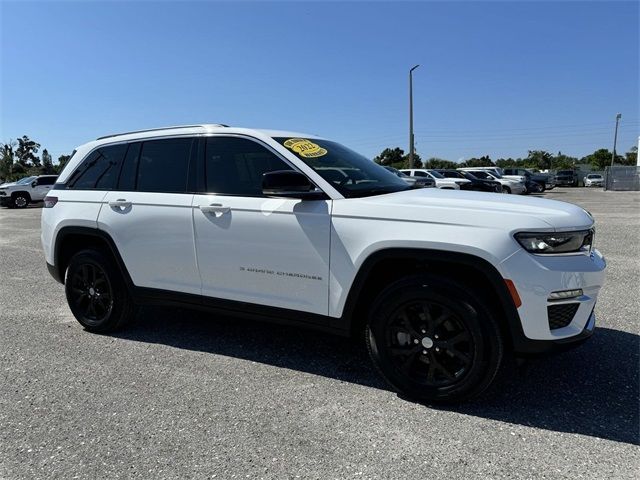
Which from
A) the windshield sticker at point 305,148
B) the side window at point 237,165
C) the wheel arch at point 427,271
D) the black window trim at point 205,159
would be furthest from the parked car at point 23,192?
the wheel arch at point 427,271

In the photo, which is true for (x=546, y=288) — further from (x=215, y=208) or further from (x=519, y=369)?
(x=215, y=208)

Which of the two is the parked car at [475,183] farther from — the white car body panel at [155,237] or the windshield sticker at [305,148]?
the white car body panel at [155,237]

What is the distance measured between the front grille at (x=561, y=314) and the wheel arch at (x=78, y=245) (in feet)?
10.9

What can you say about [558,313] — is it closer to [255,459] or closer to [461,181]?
[255,459]

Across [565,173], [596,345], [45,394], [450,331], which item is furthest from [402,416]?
[565,173]

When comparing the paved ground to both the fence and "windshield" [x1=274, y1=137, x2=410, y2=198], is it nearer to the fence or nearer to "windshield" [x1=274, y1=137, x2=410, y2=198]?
"windshield" [x1=274, y1=137, x2=410, y2=198]

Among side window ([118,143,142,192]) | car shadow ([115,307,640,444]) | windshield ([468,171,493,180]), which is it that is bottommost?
car shadow ([115,307,640,444])

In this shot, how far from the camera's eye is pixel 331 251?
3193mm

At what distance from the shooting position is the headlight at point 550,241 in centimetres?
271

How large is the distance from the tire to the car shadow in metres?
0.21

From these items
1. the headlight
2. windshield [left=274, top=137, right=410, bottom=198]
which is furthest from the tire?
windshield [left=274, top=137, right=410, bottom=198]

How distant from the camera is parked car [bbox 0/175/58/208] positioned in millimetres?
24172

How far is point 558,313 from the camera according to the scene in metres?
2.74

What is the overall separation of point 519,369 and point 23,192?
88.7 feet
